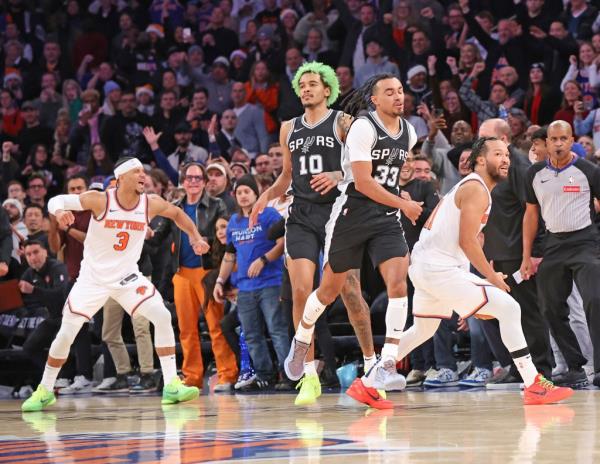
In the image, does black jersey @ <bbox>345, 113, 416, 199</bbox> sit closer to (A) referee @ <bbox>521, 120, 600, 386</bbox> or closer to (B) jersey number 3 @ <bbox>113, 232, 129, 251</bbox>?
(A) referee @ <bbox>521, 120, 600, 386</bbox>

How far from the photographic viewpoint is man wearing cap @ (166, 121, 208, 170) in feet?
45.4

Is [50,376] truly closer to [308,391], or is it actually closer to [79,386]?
[308,391]

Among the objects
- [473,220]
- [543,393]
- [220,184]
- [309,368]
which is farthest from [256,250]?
[543,393]

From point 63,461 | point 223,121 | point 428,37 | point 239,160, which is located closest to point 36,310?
point 239,160

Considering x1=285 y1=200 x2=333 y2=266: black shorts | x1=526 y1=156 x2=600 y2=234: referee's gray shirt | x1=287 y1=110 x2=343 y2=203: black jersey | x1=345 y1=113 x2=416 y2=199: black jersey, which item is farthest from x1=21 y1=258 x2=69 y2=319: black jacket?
x1=526 y1=156 x2=600 y2=234: referee's gray shirt

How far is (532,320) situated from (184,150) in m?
6.14

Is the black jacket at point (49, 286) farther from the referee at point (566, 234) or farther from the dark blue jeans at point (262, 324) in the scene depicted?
the referee at point (566, 234)

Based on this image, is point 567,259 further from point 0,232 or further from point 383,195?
point 0,232

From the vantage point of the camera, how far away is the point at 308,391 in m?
7.67

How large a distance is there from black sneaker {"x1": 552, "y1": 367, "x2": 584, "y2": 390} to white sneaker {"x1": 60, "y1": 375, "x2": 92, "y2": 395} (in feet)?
15.3

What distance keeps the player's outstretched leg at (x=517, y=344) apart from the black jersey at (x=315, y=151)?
5.39 feet

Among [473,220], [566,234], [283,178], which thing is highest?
[283,178]

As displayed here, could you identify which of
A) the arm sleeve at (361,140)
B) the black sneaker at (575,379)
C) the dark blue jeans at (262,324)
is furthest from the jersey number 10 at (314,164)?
the black sneaker at (575,379)

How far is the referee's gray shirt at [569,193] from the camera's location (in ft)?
28.1
